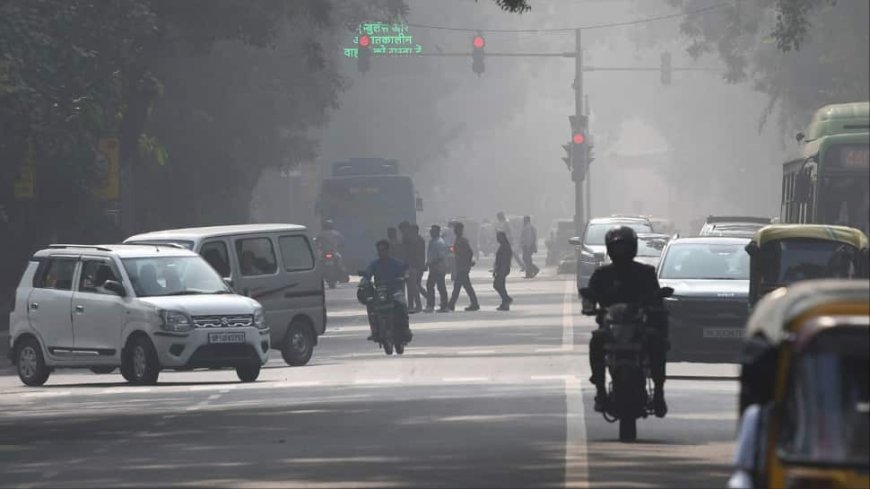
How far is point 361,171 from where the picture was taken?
236ft

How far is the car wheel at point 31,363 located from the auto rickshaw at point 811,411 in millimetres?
21520

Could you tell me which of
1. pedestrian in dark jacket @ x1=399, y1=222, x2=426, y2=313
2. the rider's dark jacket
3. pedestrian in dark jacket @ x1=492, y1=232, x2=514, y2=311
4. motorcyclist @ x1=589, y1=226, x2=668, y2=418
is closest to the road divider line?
motorcyclist @ x1=589, y1=226, x2=668, y2=418

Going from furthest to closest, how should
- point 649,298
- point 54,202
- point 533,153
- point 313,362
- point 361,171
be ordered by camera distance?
point 533,153, point 361,171, point 54,202, point 313,362, point 649,298

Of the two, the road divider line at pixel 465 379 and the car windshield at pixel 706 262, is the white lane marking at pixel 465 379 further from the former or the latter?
the car windshield at pixel 706 262

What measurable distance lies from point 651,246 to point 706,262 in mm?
18857

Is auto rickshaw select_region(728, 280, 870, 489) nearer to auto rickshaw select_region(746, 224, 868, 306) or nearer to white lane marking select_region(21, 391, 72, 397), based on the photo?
auto rickshaw select_region(746, 224, 868, 306)

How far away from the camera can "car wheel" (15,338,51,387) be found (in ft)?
94.5

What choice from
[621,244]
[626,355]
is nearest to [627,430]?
[626,355]

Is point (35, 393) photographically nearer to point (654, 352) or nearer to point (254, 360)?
point (254, 360)

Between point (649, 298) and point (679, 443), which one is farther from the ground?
point (649, 298)

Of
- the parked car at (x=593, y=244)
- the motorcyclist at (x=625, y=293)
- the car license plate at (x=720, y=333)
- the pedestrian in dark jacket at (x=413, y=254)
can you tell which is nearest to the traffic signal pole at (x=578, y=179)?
the parked car at (x=593, y=244)

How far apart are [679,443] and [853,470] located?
9.69 m

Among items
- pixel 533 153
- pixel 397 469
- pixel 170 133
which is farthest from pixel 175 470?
pixel 533 153

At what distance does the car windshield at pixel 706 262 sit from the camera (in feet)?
94.5
